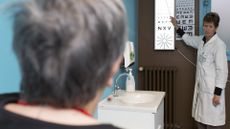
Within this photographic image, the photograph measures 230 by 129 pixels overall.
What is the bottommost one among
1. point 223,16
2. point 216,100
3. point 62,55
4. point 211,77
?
point 216,100

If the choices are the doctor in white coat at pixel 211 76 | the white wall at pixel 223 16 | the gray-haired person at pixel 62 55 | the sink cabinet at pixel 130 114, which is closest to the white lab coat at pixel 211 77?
the doctor in white coat at pixel 211 76

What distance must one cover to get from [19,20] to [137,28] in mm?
3045

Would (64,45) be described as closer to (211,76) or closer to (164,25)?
(211,76)

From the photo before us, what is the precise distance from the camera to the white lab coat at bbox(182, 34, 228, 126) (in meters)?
2.80

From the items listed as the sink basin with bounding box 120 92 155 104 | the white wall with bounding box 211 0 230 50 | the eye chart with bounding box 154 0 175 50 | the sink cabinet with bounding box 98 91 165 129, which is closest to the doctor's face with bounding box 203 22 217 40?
the white wall with bounding box 211 0 230 50

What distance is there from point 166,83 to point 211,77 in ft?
2.24

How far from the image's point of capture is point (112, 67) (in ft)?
2.05

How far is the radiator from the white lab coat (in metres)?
0.50

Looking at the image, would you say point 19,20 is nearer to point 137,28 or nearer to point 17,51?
point 17,51

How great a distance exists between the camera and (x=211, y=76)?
2.85 metres

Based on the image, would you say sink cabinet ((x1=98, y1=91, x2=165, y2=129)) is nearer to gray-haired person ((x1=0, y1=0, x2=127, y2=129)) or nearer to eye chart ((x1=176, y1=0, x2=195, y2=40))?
eye chart ((x1=176, y1=0, x2=195, y2=40))

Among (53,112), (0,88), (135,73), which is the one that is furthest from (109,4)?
(135,73)

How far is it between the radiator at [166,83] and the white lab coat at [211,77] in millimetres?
503

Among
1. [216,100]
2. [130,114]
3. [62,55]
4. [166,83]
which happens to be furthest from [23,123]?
[166,83]
